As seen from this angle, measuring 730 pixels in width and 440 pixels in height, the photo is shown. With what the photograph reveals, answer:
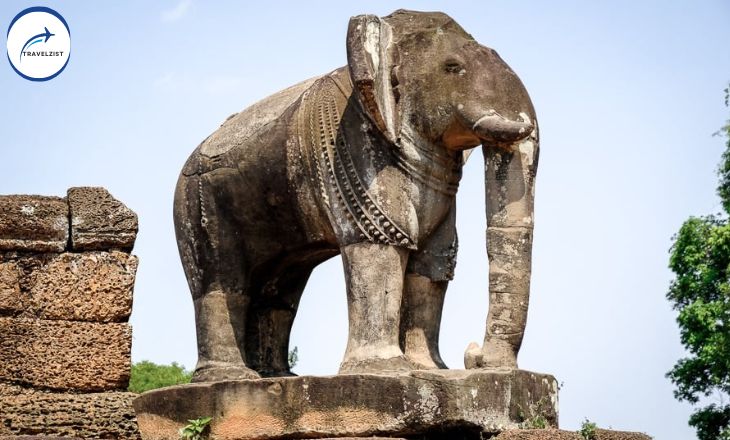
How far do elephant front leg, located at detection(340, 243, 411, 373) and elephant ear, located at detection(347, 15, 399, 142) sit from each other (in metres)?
0.79

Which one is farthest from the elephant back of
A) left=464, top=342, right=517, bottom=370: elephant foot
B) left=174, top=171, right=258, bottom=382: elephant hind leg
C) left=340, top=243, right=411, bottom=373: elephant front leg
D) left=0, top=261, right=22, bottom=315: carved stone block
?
left=464, top=342, right=517, bottom=370: elephant foot

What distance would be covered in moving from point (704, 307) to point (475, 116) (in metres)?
21.9

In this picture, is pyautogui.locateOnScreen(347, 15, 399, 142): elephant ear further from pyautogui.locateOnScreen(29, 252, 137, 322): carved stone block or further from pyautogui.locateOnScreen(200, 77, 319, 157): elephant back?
pyautogui.locateOnScreen(29, 252, 137, 322): carved stone block

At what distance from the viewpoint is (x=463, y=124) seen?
391 inches

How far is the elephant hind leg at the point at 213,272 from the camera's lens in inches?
414

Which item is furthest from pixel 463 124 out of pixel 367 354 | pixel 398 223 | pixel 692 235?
pixel 692 235

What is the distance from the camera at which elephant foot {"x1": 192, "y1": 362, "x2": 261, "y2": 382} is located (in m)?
10.2

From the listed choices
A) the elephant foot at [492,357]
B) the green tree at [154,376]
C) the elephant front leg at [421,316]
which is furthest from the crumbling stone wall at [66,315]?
the green tree at [154,376]

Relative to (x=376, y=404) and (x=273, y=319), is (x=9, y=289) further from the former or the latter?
(x=376, y=404)

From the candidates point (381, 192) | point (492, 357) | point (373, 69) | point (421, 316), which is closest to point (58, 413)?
point (421, 316)

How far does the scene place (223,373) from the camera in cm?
1027

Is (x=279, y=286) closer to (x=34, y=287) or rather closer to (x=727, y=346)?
(x=34, y=287)

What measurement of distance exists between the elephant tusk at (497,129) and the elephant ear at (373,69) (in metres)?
0.56

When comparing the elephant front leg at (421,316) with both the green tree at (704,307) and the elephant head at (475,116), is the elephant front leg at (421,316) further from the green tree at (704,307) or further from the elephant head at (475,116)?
the green tree at (704,307)
